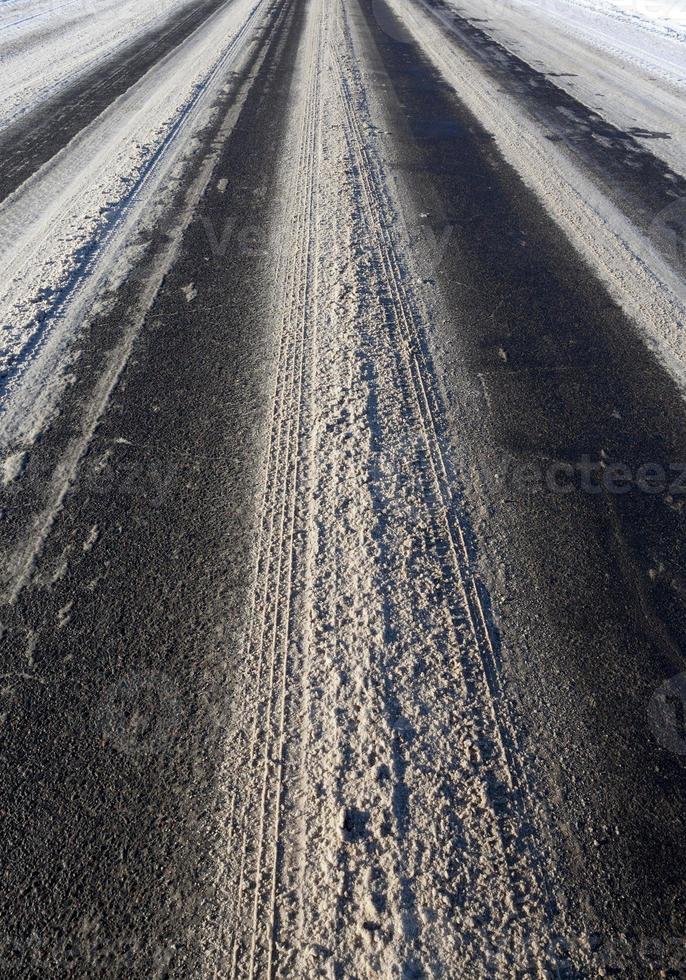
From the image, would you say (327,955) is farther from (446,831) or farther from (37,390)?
(37,390)

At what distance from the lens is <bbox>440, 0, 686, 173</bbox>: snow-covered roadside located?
9078 millimetres

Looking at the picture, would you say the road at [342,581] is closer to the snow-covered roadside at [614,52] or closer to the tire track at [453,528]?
the tire track at [453,528]

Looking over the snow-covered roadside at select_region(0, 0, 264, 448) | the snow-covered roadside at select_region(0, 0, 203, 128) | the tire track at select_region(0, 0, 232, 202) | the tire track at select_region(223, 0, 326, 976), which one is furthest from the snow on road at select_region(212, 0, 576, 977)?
the snow-covered roadside at select_region(0, 0, 203, 128)

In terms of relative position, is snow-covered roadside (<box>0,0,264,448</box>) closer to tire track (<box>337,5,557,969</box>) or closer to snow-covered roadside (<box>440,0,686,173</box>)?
tire track (<box>337,5,557,969</box>)

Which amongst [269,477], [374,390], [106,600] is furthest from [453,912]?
[374,390]

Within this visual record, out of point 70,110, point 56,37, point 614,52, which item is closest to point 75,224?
point 70,110

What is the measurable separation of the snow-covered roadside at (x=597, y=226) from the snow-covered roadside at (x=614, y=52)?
1.39 meters

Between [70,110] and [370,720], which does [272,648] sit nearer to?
[370,720]

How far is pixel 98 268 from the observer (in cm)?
544

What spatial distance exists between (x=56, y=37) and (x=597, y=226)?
43.8 ft

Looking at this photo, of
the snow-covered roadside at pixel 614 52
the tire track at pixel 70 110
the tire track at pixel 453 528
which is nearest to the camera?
the tire track at pixel 453 528

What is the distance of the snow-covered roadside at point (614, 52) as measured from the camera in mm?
9078

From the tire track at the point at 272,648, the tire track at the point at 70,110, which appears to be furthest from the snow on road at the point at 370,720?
the tire track at the point at 70,110

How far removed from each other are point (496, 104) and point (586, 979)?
33.0ft
